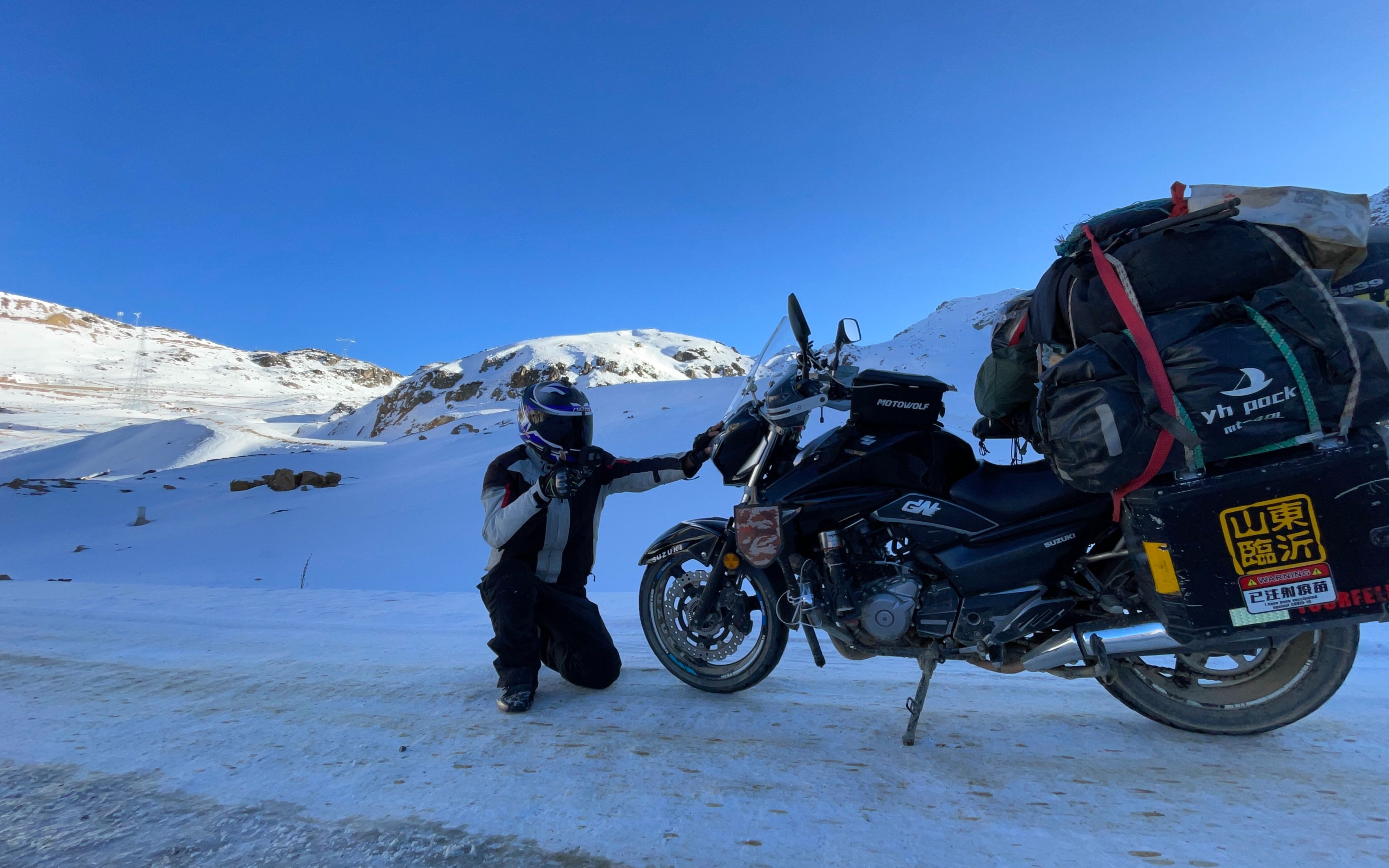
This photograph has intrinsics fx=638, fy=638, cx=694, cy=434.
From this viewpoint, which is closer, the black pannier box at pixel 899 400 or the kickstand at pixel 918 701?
the kickstand at pixel 918 701

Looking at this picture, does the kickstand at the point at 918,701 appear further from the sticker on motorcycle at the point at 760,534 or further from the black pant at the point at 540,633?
the black pant at the point at 540,633

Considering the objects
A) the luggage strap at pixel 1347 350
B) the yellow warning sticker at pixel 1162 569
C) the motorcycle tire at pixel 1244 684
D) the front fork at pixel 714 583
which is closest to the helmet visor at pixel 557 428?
the front fork at pixel 714 583

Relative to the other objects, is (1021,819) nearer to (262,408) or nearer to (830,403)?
(830,403)

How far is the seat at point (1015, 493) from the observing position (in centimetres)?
221

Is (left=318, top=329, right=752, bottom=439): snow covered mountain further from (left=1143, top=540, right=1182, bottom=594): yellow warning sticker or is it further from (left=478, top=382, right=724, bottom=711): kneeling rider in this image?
(left=1143, top=540, right=1182, bottom=594): yellow warning sticker

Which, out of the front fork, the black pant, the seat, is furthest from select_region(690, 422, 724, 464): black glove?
the seat

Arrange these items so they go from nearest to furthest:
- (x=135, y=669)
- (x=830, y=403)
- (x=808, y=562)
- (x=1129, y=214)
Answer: (x=1129, y=214), (x=808, y=562), (x=830, y=403), (x=135, y=669)

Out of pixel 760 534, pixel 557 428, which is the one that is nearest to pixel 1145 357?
pixel 760 534

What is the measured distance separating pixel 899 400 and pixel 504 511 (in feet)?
5.89

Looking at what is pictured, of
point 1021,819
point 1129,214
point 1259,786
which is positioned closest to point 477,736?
point 1021,819

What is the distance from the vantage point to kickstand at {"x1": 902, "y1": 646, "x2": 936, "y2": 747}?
213cm

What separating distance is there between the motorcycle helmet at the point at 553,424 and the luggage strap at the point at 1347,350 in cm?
258

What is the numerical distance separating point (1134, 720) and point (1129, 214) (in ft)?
5.72

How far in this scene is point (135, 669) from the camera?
3.17m
